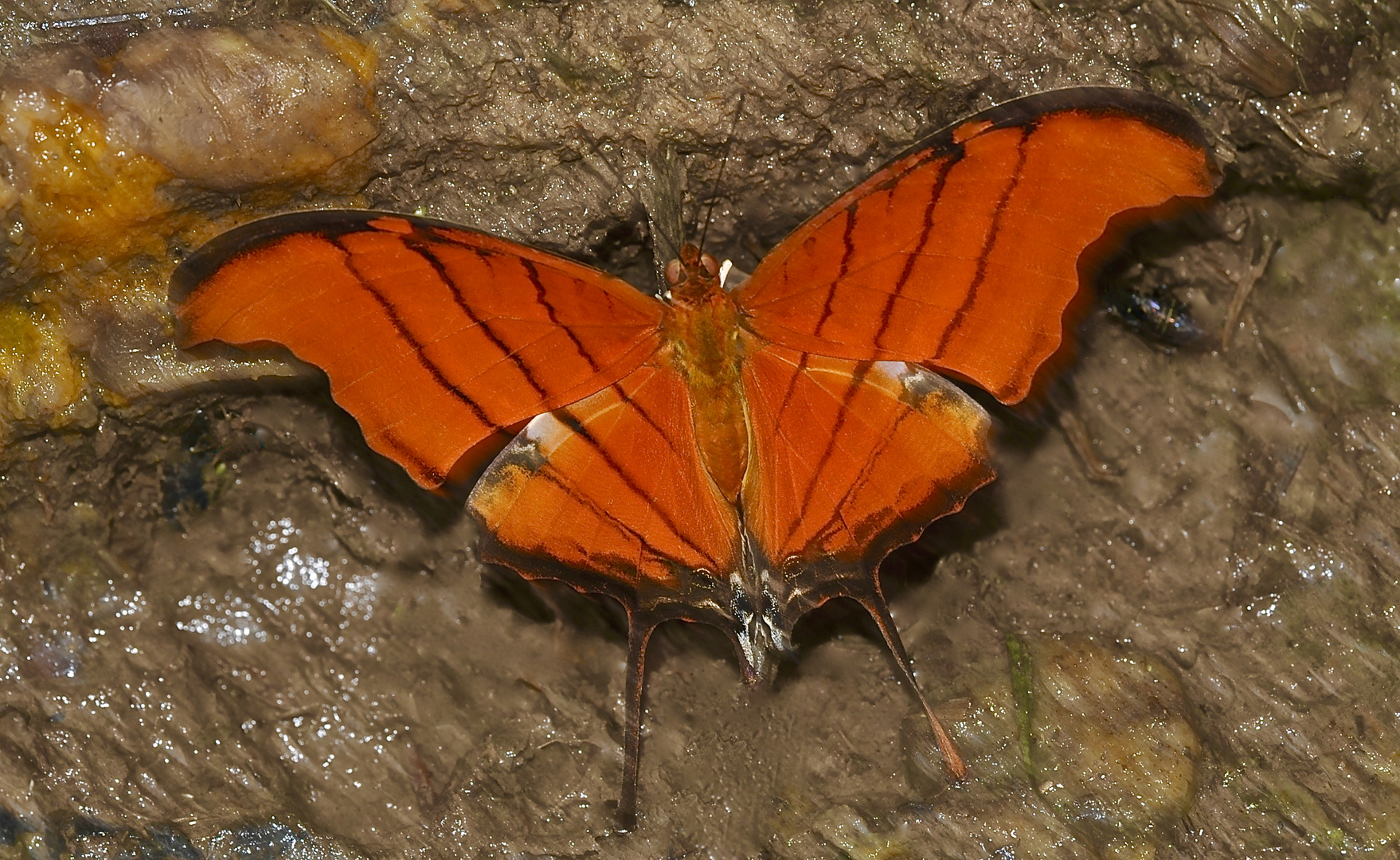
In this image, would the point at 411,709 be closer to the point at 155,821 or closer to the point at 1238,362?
the point at 155,821

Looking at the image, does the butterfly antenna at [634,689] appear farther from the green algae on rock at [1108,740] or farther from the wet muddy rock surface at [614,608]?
the green algae on rock at [1108,740]

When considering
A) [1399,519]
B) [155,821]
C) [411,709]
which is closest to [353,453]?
[411,709]

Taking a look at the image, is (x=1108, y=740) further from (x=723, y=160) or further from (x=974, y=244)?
(x=723, y=160)

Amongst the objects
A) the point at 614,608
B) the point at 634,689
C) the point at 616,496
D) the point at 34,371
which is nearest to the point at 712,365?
the point at 616,496

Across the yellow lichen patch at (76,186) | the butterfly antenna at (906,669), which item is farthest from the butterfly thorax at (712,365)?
the yellow lichen patch at (76,186)

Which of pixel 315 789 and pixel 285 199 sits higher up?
pixel 285 199

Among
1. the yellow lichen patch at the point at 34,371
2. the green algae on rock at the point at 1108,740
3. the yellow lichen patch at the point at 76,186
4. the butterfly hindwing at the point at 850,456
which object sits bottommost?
the green algae on rock at the point at 1108,740
